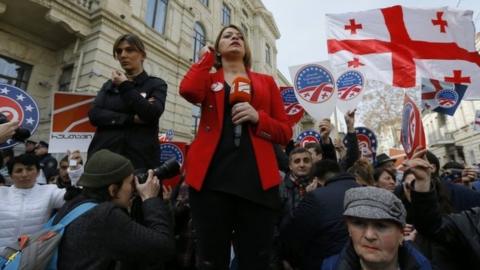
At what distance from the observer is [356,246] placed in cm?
163

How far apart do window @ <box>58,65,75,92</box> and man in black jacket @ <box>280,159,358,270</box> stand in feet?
33.8

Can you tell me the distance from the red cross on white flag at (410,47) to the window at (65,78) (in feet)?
30.0

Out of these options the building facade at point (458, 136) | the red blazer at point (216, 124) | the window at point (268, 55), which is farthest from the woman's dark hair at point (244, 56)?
the building facade at point (458, 136)

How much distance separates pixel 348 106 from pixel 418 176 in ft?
11.2

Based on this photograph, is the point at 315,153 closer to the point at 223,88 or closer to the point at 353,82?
the point at 353,82

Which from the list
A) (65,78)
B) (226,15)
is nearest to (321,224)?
(65,78)

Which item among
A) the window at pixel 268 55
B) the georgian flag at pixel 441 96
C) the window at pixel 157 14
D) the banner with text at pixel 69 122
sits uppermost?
the window at pixel 268 55

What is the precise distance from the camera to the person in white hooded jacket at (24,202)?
2.72 meters

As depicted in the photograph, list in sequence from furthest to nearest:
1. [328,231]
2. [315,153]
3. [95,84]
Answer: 1. [95,84]
2. [315,153]
3. [328,231]

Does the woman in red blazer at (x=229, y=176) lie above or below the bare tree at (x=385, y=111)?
below

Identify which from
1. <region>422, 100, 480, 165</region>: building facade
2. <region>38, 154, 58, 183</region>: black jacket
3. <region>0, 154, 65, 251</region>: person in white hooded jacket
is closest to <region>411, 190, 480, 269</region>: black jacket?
<region>0, 154, 65, 251</region>: person in white hooded jacket

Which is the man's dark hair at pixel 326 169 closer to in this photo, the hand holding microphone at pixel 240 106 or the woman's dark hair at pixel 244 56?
the woman's dark hair at pixel 244 56

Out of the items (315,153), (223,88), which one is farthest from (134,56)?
(315,153)

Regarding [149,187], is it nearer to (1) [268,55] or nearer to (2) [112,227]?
(2) [112,227]
